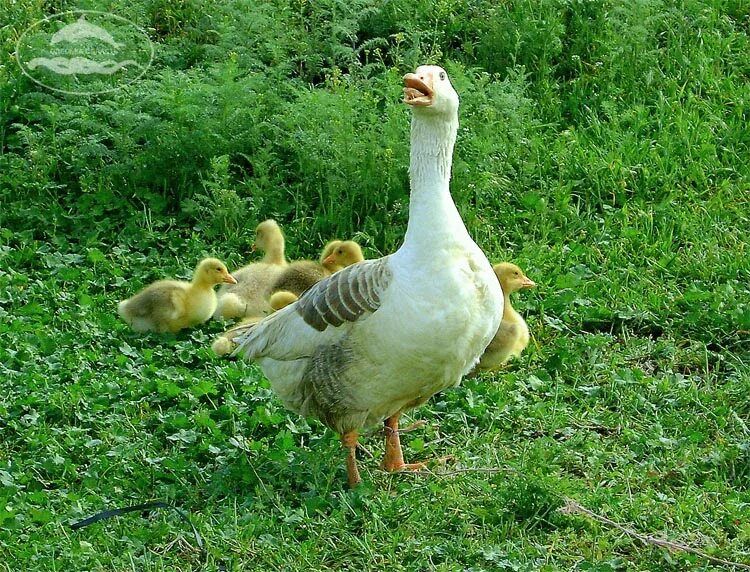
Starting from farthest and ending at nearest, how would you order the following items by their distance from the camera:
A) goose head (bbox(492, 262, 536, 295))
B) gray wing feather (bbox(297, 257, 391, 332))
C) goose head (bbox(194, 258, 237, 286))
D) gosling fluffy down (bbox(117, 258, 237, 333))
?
1. goose head (bbox(194, 258, 237, 286))
2. gosling fluffy down (bbox(117, 258, 237, 333))
3. goose head (bbox(492, 262, 536, 295))
4. gray wing feather (bbox(297, 257, 391, 332))

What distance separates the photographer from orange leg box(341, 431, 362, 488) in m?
6.21

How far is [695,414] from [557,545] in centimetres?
142

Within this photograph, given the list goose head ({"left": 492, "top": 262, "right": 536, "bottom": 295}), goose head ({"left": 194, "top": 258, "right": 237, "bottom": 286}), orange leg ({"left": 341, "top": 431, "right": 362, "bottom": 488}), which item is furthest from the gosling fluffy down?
orange leg ({"left": 341, "top": 431, "right": 362, "bottom": 488})

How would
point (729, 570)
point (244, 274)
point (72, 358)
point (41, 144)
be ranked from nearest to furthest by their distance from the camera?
1. point (729, 570)
2. point (72, 358)
3. point (244, 274)
4. point (41, 144)

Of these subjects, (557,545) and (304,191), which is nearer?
(557,545)

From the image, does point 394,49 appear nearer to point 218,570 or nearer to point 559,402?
point 559,402

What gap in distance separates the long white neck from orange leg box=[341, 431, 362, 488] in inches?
38.3

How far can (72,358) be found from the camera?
23.9 ft

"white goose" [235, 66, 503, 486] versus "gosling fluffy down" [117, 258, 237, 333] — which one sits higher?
"white goose" [235, 66, 503, 486]

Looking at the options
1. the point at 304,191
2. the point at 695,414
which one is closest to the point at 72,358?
the point at 304,191

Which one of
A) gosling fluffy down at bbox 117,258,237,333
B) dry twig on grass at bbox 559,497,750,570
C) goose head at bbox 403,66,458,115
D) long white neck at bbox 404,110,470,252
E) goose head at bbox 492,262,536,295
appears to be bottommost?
gosling fluffy down at bbox 117,258,237,333

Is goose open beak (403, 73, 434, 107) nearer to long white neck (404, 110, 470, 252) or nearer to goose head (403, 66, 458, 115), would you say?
goose head (403, 66, 458, 115)
